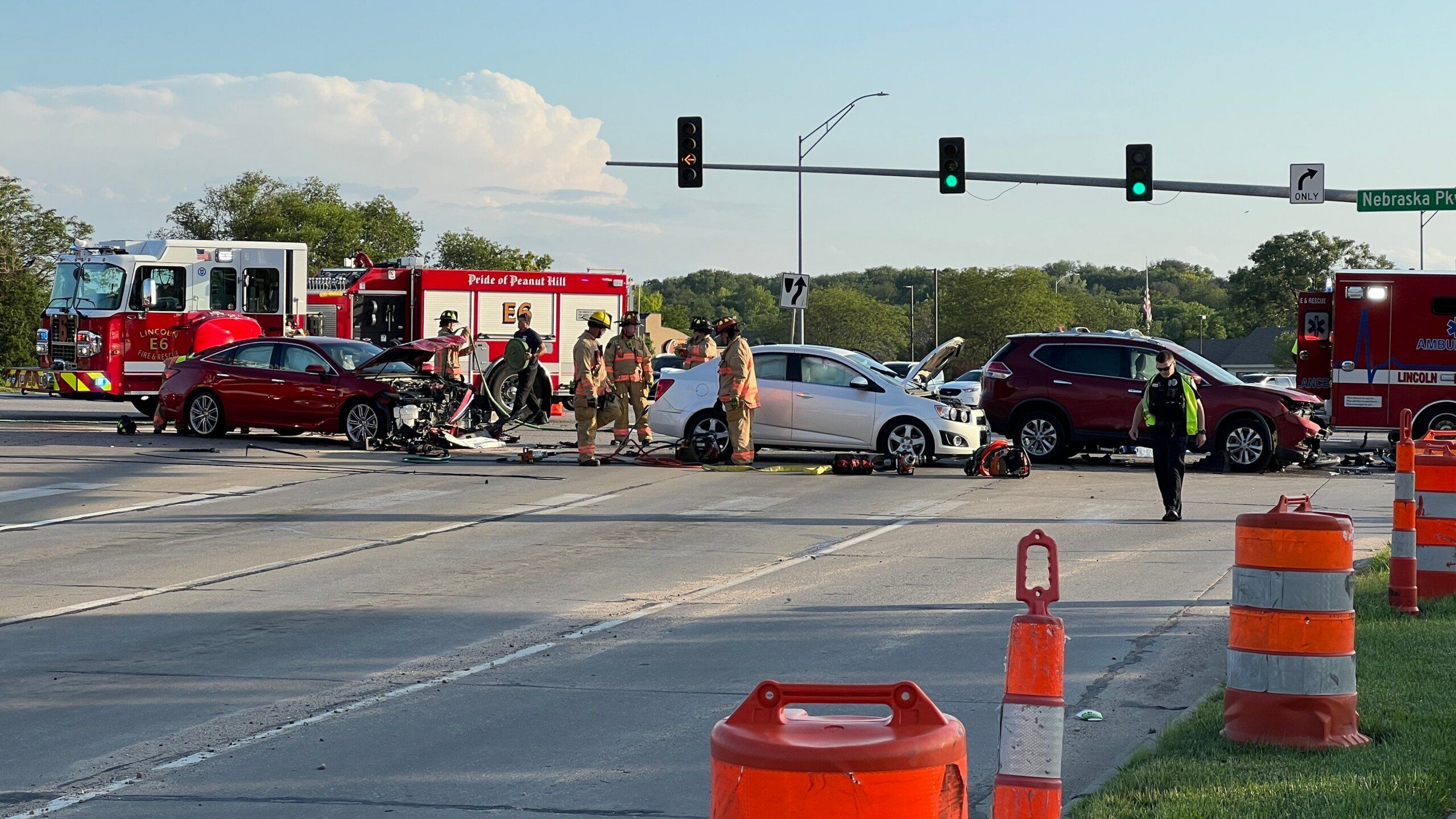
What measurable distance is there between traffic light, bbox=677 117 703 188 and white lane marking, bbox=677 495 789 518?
1379cm

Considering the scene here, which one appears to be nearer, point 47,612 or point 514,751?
point 514,751

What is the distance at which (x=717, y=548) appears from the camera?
42.4 ft

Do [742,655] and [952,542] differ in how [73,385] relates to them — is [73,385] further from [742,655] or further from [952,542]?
[742,655]

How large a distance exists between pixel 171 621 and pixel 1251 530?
6525mm

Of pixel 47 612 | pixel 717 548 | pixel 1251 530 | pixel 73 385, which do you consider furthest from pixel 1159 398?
pixel 73 385

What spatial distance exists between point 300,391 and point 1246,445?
13.7 metres

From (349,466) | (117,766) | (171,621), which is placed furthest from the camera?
(349,466)

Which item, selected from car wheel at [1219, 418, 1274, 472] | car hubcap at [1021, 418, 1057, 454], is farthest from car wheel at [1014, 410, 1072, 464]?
car wheel at [1219, 418, 1274, 472]

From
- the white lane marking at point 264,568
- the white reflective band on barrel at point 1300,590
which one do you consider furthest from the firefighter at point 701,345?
the white reflective band on barrel at point 1300,590

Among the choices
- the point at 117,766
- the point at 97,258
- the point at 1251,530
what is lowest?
the point at 117,766

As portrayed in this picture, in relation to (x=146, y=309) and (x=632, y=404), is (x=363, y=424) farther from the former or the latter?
(x=146, y=309)

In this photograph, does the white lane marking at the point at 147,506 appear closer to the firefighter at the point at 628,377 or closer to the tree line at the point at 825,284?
the firefighter at the point at 628,377

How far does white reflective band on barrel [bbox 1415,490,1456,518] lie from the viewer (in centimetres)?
982

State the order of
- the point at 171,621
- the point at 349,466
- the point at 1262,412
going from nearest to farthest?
the point at 171,621, the point at 349,466, the point at 1262,412
